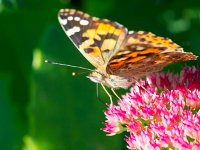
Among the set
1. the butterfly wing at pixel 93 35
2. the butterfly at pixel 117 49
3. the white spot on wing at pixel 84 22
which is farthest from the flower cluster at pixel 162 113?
the white spot on wing at pixel 84 22

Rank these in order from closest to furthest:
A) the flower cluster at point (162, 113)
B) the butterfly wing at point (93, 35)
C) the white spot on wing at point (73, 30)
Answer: the flower cluster at point (162, 113)
the butterfly wing at point (93, 35)
the white spot on wing at point (73, 30)

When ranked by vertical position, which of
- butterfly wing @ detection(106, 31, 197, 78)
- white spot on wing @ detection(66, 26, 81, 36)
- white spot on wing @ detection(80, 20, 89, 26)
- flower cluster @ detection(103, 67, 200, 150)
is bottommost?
flower cluster @ detection(103, 67, 200, 150)

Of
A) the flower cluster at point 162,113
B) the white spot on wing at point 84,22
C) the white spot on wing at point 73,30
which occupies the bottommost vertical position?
the flower cluster at point 162,113

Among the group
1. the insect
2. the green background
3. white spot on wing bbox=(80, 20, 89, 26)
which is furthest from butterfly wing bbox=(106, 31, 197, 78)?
the green background

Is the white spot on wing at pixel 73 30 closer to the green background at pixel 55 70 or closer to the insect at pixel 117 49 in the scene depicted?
A: the insect at pixel 117 49

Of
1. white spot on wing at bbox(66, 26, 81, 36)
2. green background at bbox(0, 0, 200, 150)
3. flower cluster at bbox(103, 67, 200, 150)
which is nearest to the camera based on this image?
flower cluster at bbox(103, 67, 200, 150)

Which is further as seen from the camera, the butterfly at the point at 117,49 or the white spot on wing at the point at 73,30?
the white spot on wing at the point at 73,30

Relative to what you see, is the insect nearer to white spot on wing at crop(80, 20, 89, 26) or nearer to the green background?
white spot on wing at crop(80, 20, 89, 26)

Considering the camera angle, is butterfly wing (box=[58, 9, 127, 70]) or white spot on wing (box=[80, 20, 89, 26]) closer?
butterfly wing (box=[58, 9, 127, 70])
